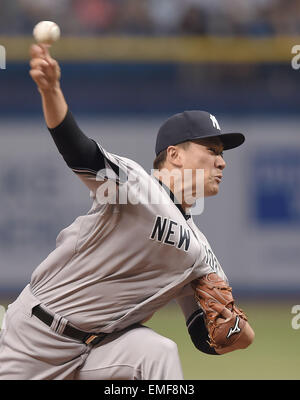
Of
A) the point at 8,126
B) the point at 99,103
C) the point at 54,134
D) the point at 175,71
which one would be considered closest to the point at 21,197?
the point at 8,126

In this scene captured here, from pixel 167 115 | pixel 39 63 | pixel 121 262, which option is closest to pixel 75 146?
pixel 39 63

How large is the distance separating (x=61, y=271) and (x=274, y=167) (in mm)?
5182

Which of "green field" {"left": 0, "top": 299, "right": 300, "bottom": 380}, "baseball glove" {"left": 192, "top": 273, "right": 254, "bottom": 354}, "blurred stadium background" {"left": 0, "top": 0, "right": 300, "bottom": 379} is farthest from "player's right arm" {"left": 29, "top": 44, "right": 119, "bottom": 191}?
"blurred stadium background" {"left": 0, "top": 0, "right": 300, "bottom": 379}

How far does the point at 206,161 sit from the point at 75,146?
87 centimetres

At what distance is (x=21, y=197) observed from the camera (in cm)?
786

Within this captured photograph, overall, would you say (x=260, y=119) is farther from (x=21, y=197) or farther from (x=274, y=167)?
(x=21, y=197)

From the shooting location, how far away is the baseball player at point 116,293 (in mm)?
3160

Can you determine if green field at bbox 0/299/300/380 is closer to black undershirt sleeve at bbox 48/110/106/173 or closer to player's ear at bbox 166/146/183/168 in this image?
player's ear at bbox 166/146/183/168

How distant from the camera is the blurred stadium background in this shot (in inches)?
313

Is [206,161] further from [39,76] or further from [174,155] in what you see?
[39,76]

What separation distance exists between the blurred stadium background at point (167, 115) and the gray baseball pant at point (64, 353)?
4405 mm

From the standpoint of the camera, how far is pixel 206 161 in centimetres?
354

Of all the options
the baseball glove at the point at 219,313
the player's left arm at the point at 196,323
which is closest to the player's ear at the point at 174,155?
the baseball glove at the point at 219,313
